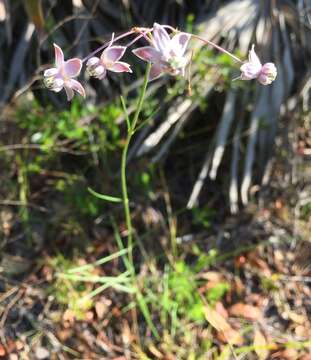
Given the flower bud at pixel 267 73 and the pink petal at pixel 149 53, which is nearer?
the pink petal at pixel 149 53

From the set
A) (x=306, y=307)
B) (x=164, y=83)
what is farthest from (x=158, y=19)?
(x=306, y=307)

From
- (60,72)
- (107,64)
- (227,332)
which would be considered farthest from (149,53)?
(227,332)

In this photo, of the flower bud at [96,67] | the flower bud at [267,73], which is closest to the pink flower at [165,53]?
the flower bud at [96,67]

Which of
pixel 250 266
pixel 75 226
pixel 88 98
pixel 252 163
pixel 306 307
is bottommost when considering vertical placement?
pixel 306 307

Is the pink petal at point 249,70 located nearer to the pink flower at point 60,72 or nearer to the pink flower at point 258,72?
the pink flower at point 258,72

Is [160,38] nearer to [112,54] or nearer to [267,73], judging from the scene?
[112,54]

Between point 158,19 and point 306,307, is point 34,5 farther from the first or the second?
point 306,307
